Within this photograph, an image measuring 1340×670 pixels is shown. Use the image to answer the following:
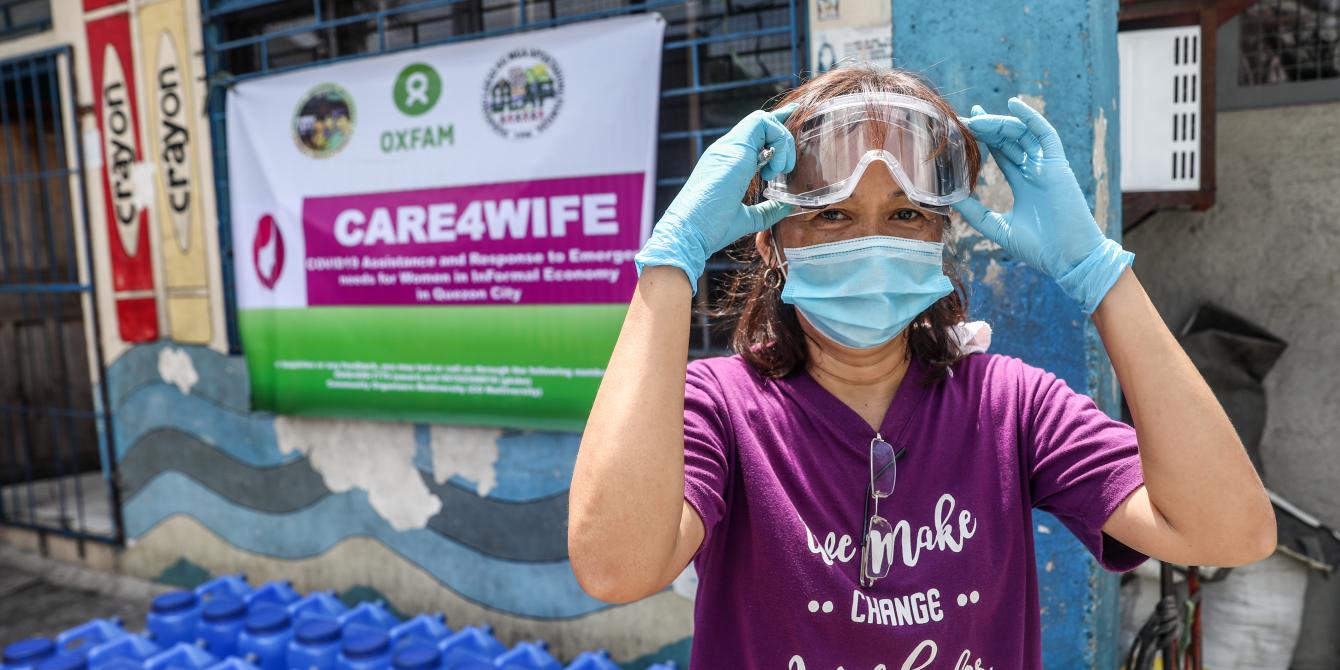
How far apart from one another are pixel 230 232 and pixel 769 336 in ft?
11.5

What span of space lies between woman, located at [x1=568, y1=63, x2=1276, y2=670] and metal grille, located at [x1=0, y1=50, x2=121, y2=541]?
16.3 ft

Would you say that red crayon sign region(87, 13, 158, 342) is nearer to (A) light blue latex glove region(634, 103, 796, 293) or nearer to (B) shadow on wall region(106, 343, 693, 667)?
(B) shadow on wall region(106, 343, 693, 667)

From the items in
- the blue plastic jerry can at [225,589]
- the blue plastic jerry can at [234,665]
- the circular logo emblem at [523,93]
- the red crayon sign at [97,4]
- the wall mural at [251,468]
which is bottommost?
the blue plastic jerry can at [225,589]

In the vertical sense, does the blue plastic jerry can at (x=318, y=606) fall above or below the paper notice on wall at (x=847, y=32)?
below

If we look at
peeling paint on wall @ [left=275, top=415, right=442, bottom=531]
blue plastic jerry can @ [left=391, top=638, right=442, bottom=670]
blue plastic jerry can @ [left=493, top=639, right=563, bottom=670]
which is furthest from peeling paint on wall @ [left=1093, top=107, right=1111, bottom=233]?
peeling paint on wall @ [left=275, top=415, right=442, bottom=531]

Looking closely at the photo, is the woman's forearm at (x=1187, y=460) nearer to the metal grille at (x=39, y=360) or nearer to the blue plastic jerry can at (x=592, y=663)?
the blue plastic jerry can at (x=592, y=663)

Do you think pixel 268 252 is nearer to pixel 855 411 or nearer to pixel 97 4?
pixel 97 4

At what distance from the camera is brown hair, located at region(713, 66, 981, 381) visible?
1246 millimetres

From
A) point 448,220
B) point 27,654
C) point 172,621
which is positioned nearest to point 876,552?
point 448,220

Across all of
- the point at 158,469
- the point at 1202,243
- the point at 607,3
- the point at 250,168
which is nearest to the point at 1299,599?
the point at 1202,243

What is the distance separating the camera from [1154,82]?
2.13 metres

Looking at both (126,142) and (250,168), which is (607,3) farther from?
(126,142)

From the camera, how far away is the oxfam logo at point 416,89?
130 inches

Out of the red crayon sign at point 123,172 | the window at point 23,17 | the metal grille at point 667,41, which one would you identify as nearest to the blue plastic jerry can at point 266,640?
the metal grille at point 667,41
